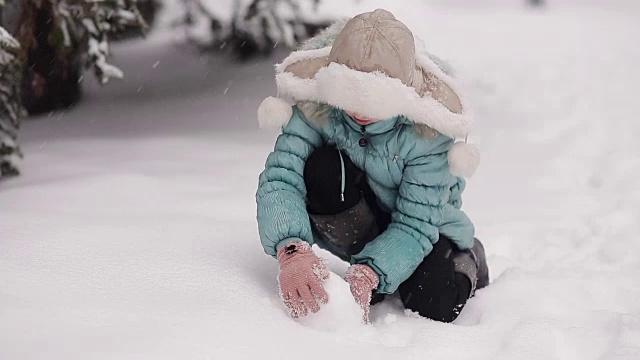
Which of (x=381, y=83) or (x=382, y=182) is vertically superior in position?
(x=381, y=83)

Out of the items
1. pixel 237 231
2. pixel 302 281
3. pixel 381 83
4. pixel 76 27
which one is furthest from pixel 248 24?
pixel 302 281

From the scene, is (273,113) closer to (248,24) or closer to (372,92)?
(372,92)

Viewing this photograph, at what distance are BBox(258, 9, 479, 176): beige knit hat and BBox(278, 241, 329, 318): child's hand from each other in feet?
1.36

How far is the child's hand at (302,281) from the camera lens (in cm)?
187

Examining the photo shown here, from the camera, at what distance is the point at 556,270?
2846mm

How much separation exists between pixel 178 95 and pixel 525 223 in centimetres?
360

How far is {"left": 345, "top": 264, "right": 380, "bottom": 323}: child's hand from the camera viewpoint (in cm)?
199

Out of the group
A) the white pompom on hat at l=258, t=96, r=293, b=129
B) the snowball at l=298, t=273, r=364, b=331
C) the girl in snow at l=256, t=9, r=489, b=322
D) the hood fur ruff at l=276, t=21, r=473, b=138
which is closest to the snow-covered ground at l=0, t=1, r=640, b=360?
the snowball at l=298, t=273, r=364, b=331

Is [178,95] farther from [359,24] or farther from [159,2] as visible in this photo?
[359,24]

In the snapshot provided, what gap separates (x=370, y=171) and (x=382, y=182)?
5 cm

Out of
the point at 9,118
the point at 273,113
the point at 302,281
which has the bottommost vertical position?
the point at 9,118

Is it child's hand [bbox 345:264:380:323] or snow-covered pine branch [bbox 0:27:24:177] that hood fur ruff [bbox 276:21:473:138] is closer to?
child's hand [bbox 345:264:380:323]

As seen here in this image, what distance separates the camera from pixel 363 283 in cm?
201

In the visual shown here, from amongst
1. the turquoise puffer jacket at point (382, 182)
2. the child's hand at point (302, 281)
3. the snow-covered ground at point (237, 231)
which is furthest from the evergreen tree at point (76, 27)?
the child's hand at point (302, 281)
